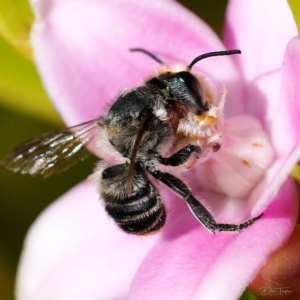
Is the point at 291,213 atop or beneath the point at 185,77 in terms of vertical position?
beneath

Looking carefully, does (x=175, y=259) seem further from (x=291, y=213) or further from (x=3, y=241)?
(x=3, y=241)

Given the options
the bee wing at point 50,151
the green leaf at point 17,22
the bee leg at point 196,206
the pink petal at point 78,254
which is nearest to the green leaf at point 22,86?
the green leaf at point 17,22

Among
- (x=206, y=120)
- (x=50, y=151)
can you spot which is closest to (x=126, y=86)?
(x=50, y=151)

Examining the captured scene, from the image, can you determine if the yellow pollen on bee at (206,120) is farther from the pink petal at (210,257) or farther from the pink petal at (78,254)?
the pink petal at (78,254)

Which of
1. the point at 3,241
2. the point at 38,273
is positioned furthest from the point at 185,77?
the point at 3,241

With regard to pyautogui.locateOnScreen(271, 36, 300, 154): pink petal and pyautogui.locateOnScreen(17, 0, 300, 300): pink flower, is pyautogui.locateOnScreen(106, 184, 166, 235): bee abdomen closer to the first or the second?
pyautogui.locateOnScreen(17, 0, 300, 300): pink flower
